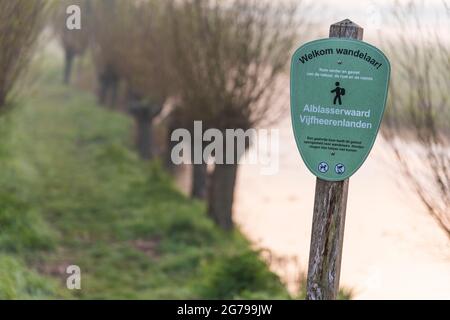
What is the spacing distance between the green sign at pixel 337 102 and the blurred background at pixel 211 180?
99cm

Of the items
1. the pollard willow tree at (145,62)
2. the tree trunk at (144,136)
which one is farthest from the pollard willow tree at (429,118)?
the tree trunk at (144,136)

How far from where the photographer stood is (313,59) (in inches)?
192

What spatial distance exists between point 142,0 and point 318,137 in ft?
55.9

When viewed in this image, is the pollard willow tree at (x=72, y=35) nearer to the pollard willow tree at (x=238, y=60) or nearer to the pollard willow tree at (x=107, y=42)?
the pollard willow tree at (x=107, y=42)

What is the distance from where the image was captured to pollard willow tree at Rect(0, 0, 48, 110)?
27.0 feet

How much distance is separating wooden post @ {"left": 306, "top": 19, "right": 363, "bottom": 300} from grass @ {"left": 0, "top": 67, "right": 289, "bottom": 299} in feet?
9.71

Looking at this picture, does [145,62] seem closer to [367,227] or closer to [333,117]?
[367,227]

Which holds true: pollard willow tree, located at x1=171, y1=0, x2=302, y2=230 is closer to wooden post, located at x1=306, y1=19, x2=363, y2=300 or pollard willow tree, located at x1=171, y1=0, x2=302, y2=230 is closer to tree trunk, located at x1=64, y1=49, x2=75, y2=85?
wooden post, located at x1=306, y1=19, x2=363, y2=300

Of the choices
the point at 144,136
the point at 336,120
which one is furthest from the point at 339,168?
the point at 144,136

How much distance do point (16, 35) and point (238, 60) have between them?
4632mm

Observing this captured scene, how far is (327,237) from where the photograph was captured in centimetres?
500
